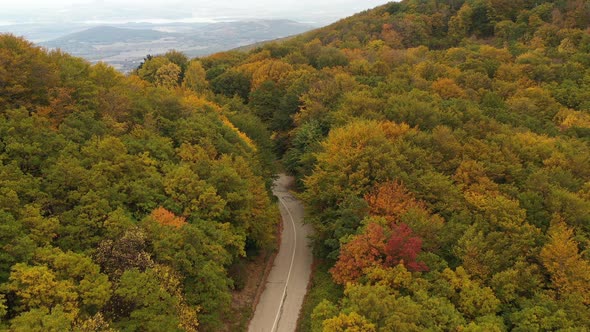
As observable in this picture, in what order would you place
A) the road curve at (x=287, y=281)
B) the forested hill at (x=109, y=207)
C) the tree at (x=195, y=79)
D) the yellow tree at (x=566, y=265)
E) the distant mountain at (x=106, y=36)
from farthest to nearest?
the distant mountain at (x=106, y=36), the tree at (x=195, y=79), the road curve at (x=287, y=281), the yellow tree at (x=566, y=265), the forested hill at (x=109, y=207)

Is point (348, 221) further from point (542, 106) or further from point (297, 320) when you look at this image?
point (542, 106)

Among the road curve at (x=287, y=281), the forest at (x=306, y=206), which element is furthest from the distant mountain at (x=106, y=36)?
the road curve at (x=287, y=281)

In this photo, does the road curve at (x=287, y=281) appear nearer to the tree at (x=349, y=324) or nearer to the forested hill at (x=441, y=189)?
the forested hill at (x=441, y=189)

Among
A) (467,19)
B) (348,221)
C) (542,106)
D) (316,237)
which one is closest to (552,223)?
(348,221)

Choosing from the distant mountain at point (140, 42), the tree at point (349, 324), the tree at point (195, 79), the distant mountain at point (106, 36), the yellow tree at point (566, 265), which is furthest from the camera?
the distant mountain at point (106, 36)

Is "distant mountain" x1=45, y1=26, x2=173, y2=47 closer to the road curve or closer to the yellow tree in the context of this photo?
the road curve

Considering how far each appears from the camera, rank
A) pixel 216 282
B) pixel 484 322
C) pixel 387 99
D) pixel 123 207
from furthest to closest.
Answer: pixel 387 99 → pixel 123 207 → pixel 216 282 → pixel 484 322
